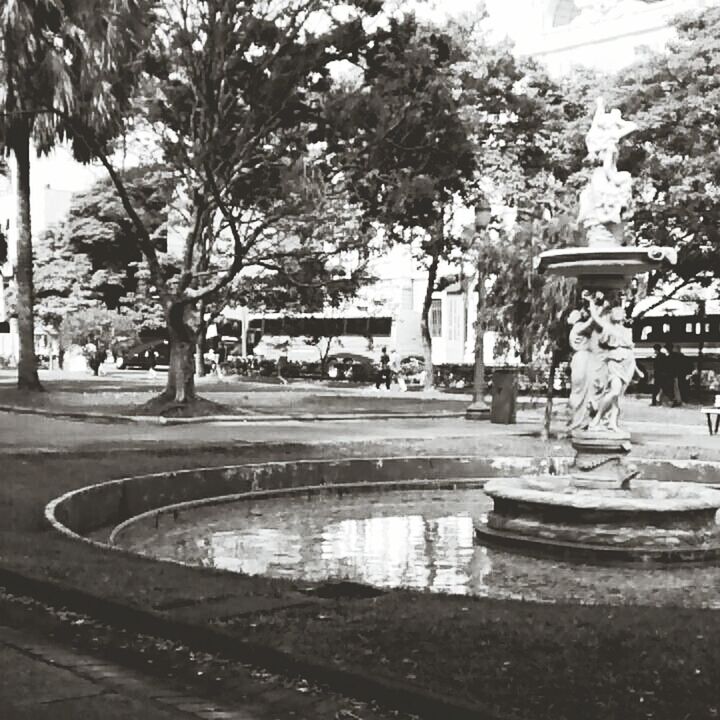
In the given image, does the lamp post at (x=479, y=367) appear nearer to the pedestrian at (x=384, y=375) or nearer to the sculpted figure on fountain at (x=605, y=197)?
the sculpted figure on fountain at (x=605, y=197)

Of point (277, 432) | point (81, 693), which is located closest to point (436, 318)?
point (277, 432)

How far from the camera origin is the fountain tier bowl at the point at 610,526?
36.3 ft

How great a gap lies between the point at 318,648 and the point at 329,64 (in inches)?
866

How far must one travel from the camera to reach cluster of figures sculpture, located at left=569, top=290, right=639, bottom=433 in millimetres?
12273

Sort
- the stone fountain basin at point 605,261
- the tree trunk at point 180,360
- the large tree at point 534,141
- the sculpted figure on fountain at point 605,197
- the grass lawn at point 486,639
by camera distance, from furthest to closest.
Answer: the large tree at point 534,141
the tree trunk at point 180,360
the sculpted figure on fountain at point 605,197
the stone fountain basin at point 605,261
the grass lawn at point 486,639

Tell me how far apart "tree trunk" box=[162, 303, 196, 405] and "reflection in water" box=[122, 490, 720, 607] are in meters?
13.3

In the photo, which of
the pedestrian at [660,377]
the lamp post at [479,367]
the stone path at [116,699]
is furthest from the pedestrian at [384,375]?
the stone path at [116,699]

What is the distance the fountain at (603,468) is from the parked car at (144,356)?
5504 centimetres

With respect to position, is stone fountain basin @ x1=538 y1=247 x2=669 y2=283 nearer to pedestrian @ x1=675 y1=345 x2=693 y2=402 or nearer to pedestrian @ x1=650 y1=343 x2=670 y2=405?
pedestrian @ x1=650 y1=343 x2=670 y2=405

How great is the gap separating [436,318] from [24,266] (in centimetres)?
3537

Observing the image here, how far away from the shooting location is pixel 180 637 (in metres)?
6.90

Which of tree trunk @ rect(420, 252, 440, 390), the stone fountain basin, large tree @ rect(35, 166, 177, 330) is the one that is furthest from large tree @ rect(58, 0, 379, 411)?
large tree @ rect(35, 166, 177, 330)

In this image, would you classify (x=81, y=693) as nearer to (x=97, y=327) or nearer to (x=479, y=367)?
(x=479, y=367)

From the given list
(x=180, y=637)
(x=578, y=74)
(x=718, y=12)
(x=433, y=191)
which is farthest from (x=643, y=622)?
(x=578, y=74)
